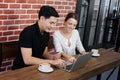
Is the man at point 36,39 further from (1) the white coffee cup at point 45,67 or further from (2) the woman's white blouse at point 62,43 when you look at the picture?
(2) the woman's white blouse at point 62,43

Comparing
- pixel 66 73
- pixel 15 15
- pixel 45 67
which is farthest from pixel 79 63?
pixel 15 15

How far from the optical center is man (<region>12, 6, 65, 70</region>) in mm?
2029

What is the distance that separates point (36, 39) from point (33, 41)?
0.12ft

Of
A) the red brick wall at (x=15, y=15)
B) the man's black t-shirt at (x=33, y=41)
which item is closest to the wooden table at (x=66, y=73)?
the man's black t-shirt at (x=33, y=41)

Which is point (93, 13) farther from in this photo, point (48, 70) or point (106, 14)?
point (48, 70)

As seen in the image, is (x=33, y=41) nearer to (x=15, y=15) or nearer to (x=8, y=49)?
(x=8, y=49)

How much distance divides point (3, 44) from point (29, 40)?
0.42 metres

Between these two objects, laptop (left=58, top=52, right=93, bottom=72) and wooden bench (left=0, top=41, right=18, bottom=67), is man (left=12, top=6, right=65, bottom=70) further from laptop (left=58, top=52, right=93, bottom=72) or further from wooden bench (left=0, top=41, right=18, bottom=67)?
wooden bench (left=0, top=41, right=18, bottom=67)

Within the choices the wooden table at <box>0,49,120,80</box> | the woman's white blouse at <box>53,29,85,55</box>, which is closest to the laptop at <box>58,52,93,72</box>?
the wooden table at <box>0,49,120,80</box>

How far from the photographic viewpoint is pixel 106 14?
508cm

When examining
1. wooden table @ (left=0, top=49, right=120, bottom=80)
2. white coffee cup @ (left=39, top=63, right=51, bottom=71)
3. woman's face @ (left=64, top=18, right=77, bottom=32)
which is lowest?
wooden table @ (left=0, top=49, right=120, bottom=80)

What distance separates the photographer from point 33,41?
7.09ft

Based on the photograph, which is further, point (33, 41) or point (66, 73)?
point (33, 41)

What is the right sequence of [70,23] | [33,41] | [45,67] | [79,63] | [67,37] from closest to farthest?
1. [45,67]
2. [79,63]
3. [33,41]
4. [70,23]
5. [67,37]
